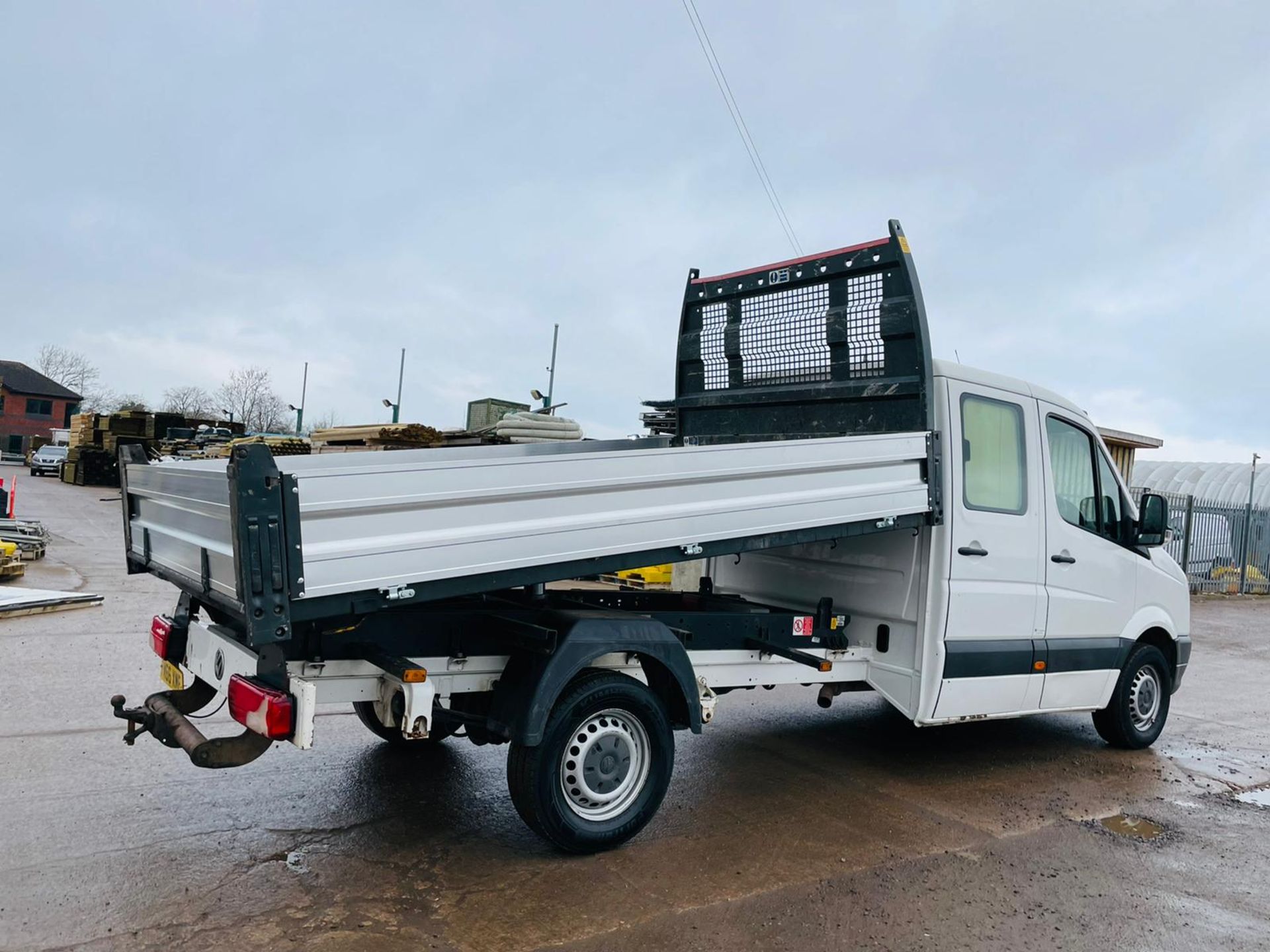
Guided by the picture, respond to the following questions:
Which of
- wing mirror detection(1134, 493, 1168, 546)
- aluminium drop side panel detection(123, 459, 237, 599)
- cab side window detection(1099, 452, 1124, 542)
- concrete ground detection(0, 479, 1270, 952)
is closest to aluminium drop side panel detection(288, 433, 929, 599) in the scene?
aluminium drop side panel detection(123, 459, 237, 599)

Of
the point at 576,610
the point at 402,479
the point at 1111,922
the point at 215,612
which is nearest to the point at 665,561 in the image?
the point at 576,610

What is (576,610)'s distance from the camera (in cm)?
462

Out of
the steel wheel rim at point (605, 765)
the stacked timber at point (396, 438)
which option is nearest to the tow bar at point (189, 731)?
the steel wheel rim at point (605, 765)

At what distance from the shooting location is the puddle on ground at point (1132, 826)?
520cm

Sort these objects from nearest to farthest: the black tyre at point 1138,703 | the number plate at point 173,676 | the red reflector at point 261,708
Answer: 1. the red reflector at point 261,708
2. the number plate at point 173,676
3. the black tyre at point 1138,703

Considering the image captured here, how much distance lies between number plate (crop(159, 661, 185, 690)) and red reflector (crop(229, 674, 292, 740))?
0.95 meters

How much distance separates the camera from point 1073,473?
6258 millimetres

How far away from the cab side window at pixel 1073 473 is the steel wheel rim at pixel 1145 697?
4.26 ft

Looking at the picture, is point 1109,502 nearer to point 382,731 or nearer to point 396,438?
point 382,731

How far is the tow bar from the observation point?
3906 mm

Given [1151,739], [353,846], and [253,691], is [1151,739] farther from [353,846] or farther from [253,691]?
[253,691]

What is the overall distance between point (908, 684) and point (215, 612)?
3.68m

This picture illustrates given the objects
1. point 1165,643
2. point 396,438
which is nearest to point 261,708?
point 1165,643

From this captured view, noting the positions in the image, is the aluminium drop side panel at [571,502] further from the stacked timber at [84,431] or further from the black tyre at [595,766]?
the stacked timber at [84,431]
